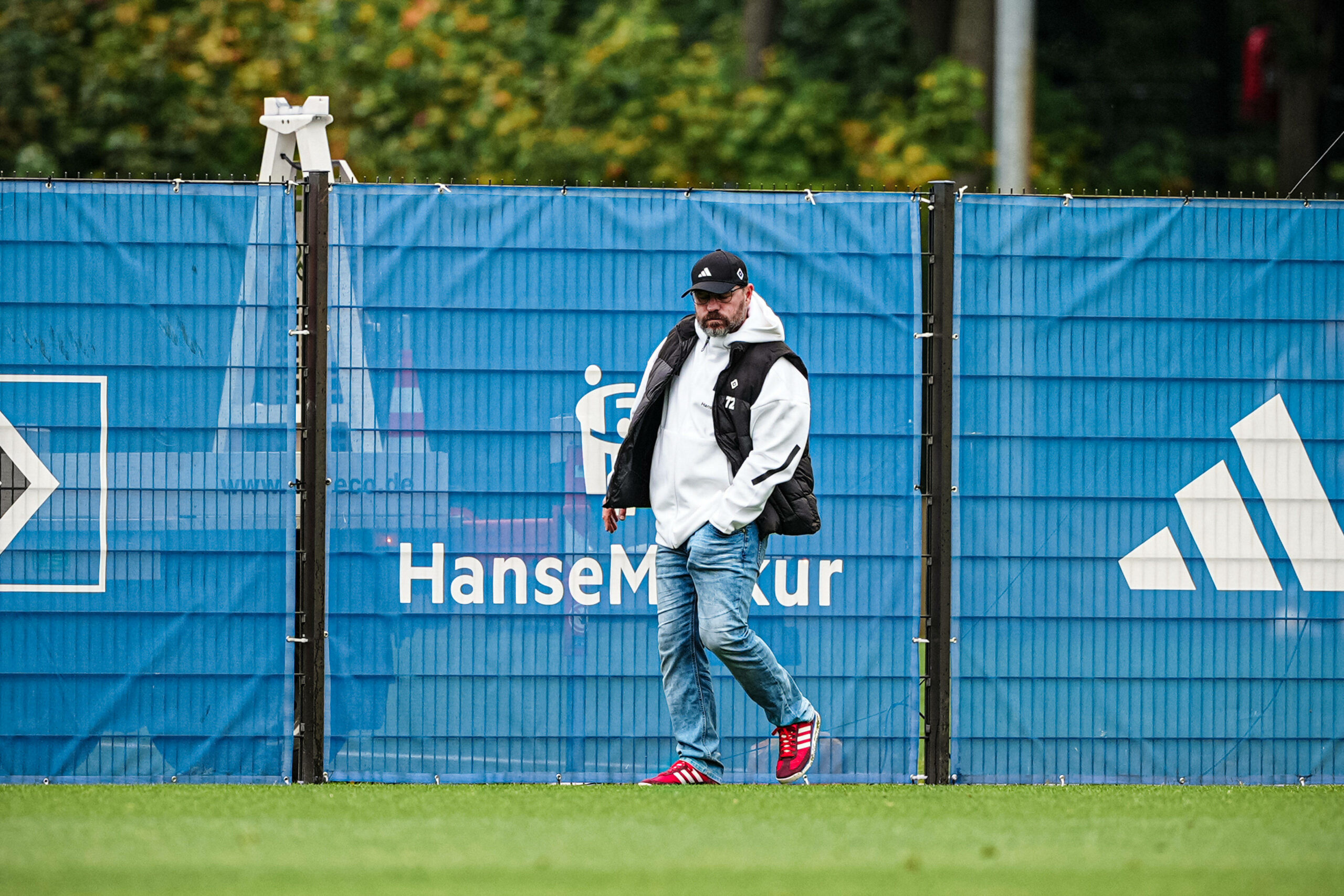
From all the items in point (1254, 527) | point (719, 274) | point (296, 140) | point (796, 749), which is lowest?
point (796, 749)

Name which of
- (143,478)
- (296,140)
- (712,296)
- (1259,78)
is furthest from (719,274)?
(1259,78)

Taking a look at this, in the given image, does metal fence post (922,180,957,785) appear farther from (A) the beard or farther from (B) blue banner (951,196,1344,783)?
(A) the beard

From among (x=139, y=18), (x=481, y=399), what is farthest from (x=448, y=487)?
(x=139, y=18)

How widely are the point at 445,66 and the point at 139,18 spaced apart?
3.51 meters

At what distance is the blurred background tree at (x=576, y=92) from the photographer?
17.0 m

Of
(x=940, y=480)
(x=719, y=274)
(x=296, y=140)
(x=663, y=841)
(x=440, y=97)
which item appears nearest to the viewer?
(x=663, y=841)

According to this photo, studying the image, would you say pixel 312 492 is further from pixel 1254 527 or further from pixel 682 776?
pixel 1254 527

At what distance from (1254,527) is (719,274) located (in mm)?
2431

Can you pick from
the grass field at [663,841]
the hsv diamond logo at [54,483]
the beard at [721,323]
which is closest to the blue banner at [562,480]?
the grass field at [663,841]

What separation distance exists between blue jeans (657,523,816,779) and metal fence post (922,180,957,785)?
1.89 feet

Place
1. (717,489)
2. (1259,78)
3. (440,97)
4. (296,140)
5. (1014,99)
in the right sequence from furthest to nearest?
1. (440,97)
2. (1259,78)
3. (1014,99)
4. (296,140)
5. (717,489)

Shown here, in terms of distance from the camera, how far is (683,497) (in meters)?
5.73

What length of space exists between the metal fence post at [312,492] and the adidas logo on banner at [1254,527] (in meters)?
3.16

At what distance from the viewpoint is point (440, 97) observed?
1839 centimetres
